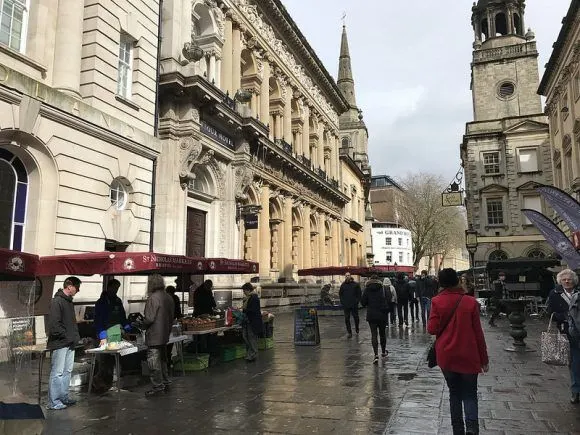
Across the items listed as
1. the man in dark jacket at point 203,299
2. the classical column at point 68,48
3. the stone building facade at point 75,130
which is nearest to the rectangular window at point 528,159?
the stone building facade at point 75,130

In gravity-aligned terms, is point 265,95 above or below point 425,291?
above

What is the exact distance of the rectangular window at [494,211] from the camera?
Answer: 39.0 metres

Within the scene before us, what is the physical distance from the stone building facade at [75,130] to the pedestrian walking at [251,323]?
4579mm

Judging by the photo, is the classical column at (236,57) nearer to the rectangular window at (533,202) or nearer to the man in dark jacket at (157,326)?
the man in dark jacket at (157,326)

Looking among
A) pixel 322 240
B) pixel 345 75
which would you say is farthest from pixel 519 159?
pixel 345 75

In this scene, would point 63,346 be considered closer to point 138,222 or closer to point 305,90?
point 138,222

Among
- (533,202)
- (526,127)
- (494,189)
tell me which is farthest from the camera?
(526,127)

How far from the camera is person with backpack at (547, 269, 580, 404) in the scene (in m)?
6.27

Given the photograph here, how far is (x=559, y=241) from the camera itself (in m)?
12.8

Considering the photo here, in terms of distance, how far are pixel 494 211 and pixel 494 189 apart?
1820 mm

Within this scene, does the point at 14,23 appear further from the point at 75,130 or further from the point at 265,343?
the point at 265,343

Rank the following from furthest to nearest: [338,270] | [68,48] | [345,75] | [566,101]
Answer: [345,75] < [566,101] < [338,270] < [68,48]

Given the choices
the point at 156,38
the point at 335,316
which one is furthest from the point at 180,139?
the point at 335,316

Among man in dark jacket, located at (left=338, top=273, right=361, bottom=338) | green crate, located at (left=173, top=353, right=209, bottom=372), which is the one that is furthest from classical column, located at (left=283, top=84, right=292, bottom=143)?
green crate, located at (left=173, top=353, right=209, bottom=372)
